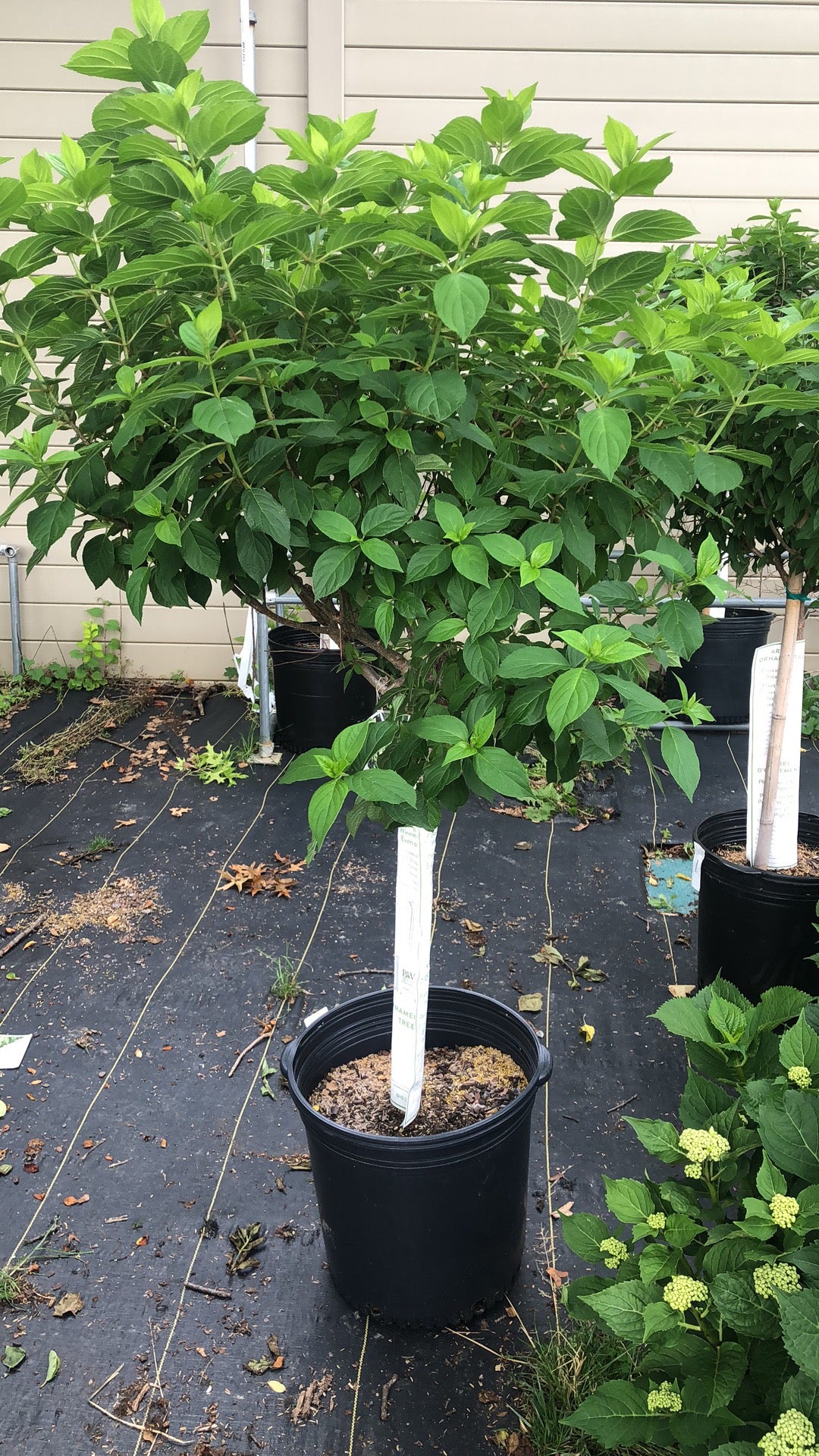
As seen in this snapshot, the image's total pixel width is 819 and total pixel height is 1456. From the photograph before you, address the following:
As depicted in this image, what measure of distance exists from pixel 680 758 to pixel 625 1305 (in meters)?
0.65

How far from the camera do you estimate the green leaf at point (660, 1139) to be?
1.25 metres

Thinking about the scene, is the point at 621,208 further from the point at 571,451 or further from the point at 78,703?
the point at 571,451

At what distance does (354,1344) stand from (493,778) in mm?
1194

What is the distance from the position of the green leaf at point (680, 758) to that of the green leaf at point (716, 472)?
0.29m

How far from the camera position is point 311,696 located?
4230 millimetres

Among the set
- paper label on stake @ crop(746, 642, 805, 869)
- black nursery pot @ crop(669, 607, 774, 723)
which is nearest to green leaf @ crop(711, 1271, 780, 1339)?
paper label on stake @ crop(746, 642, 805, 869)

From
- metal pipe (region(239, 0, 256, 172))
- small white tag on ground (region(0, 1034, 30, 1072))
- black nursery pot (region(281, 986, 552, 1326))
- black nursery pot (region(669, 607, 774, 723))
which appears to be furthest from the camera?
black nursery pot (region(669, 607, 774, 723))

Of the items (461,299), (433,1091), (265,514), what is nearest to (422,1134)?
(433,1091)

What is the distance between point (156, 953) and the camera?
114 inches

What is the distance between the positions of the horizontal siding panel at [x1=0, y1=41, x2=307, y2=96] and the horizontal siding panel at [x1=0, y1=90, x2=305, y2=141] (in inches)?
1.1

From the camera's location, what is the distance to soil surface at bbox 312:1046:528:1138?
5.91ft

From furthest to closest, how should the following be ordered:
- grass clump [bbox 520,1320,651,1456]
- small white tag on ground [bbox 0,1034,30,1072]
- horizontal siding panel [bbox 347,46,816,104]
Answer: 1. horizontal siding panel [bbox 347,46,816,104]
2. small white tag on ground [bbox 0,1034,30,1072]
3. grass clump [bbox 520,1320,651,1456]

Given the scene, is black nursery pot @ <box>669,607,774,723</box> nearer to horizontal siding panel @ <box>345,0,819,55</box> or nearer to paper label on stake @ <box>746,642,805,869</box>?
paper label on stake @ <box>746,642,805,869</box>

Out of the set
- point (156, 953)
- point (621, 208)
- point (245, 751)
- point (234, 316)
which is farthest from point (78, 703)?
point (234, 316)
